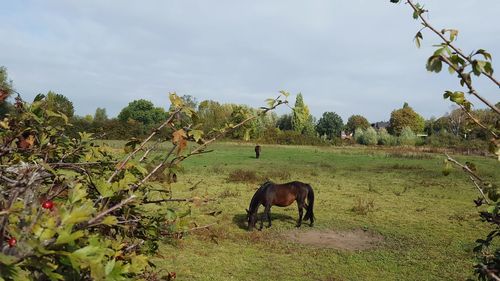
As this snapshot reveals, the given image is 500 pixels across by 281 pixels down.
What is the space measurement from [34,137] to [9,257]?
5.70ft

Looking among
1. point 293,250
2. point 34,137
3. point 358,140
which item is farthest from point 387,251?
point 358,140

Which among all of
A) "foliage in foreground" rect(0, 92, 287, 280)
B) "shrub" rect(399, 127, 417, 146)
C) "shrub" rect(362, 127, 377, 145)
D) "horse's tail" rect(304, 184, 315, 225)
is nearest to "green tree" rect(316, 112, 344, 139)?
"shrub" rect(362, 127, 377, 145)

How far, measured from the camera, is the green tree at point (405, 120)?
71500mm

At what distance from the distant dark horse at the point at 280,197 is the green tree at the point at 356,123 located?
3038 inches

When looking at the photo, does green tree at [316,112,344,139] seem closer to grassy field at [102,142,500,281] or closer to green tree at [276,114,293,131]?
green tree at [276,114,293,131]

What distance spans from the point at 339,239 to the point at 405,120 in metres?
66.5

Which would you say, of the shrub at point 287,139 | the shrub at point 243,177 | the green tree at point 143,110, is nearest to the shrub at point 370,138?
the shrub at point 287,139

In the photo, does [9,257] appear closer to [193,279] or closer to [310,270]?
[193,279]

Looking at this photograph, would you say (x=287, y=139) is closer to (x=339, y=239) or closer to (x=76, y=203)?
(x=339, y=239)

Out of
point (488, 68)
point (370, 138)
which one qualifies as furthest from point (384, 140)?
point (488, 68)

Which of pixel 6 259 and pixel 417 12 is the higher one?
pixel 417 12

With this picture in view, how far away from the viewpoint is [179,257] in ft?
25.7

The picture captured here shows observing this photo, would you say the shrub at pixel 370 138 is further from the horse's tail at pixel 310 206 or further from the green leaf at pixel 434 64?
the green leaf at pixel 434 64

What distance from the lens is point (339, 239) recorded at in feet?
31.1
